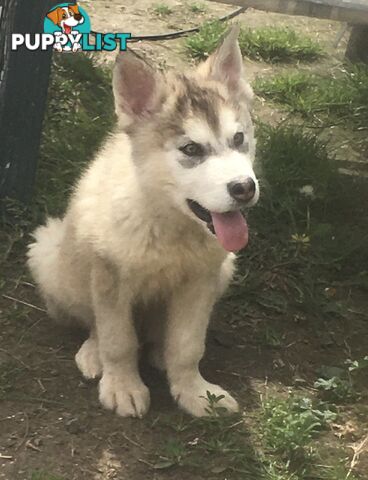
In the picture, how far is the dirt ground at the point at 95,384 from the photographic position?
11.2 ft

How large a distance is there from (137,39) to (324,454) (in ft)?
13.7

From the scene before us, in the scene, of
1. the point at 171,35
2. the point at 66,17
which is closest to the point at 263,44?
the point at 171,35

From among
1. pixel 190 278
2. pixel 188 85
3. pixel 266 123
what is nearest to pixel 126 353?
pixel 190 278

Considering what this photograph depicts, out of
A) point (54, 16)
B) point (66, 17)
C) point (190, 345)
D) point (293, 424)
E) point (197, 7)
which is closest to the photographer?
point (293, 424)

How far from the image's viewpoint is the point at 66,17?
15.7 feet

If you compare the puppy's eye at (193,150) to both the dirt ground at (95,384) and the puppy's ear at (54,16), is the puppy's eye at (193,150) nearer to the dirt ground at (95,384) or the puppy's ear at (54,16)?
the dirt ground at (95,384)

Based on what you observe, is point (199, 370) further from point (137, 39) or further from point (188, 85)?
point (137, 39)

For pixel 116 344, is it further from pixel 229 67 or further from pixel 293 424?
pixel 229 67

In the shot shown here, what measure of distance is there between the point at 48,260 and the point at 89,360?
20.5 inches

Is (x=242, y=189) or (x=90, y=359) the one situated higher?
(x=242, y=189)

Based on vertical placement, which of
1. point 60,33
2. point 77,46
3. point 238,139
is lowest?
point 77,46

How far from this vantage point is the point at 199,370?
405cm

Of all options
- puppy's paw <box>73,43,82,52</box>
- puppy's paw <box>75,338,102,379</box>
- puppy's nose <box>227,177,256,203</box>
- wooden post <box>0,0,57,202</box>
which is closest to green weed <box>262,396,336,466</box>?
puppy's paw <box>75,338,102,379</box>

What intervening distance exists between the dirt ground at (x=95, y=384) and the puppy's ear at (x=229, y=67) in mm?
1282
